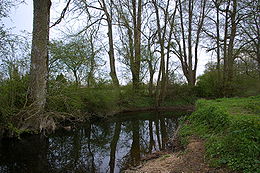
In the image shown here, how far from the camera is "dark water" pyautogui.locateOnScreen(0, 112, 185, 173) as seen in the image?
560cm

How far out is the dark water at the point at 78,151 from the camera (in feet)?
18.4

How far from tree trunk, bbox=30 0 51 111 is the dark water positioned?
1.91m

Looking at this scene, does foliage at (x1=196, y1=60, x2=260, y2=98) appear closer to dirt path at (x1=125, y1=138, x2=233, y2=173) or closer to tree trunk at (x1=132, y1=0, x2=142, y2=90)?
tree trunk at (x1=132, y1=0, x2=142, y2=90)

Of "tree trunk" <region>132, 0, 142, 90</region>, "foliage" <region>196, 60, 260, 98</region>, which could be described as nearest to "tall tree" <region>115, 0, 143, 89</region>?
"tree trunk" <region>132, 0, 142, 90</region>

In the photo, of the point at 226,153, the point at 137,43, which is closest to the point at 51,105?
the point at 226,153

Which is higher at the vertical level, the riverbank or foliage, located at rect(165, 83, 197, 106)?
foliage, located at rect(165, 83, 197, 106)

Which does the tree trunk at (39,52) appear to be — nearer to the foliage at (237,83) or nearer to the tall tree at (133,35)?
the tall tree at (133,35)

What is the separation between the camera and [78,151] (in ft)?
23.6

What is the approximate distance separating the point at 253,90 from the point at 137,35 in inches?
484

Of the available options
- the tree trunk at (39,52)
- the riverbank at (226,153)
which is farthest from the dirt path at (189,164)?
the tree trunk at (39,52)

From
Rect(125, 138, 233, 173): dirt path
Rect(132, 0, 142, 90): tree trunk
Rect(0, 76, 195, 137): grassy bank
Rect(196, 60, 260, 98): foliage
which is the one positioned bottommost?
Rect(125, 138, 233, 173): dirt path

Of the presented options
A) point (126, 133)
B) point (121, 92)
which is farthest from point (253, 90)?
point (126, 133)

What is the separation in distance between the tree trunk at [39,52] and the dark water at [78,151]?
191 centimetres

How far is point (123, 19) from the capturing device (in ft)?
57.2
